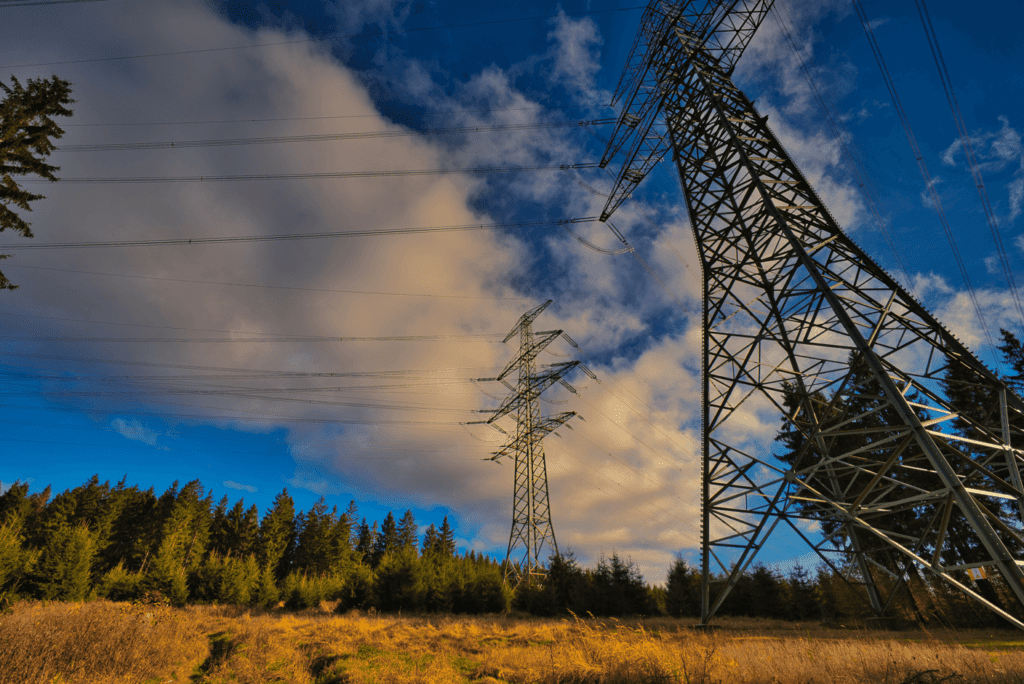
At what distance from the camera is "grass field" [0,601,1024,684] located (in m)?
5.44

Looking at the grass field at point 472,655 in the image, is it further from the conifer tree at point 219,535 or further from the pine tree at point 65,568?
the conifer tree at point 219,535

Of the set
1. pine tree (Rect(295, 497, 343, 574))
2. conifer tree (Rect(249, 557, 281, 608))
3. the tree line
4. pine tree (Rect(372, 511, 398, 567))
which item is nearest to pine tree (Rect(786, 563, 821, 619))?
the tree line

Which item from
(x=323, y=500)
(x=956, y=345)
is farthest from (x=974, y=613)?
(x=323, y=500)

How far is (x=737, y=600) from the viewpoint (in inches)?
1069

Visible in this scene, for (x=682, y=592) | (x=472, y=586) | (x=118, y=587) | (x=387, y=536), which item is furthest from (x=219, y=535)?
(x=682, y=592)

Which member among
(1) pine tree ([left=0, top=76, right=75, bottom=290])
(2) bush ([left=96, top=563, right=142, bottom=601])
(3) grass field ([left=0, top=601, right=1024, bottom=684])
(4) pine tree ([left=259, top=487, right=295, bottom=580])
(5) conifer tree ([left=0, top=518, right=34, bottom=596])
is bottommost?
(3) grass field ([left=0, top=601, right=1024, bottom=684])

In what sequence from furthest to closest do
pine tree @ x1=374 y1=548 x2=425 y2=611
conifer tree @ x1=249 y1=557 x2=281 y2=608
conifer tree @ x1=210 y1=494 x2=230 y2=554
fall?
conifer tree @ x1=210 y1=494 x2=230 y2=554 → conifer tree @ x1=249 y1=557 x2=281 y2=608 → pine tree @ x1=374 y1=548 x2=425 y2=611

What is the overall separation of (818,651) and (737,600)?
2588cm

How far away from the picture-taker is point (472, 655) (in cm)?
928

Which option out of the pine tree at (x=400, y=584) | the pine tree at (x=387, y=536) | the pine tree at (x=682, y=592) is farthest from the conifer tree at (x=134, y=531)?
the pine tree at (x=682, y=592)

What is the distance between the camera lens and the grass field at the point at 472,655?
544 centimetres

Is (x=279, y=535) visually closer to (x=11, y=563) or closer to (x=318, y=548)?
(x=318, y=548)

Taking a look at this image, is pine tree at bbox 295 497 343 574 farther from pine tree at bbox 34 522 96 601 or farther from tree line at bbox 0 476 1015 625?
pine tree at bbox 34 522 96 601

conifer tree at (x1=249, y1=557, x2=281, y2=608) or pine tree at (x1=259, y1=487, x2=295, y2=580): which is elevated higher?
pine tree at (x1=259, y1=487, x2=295, y2=580)
